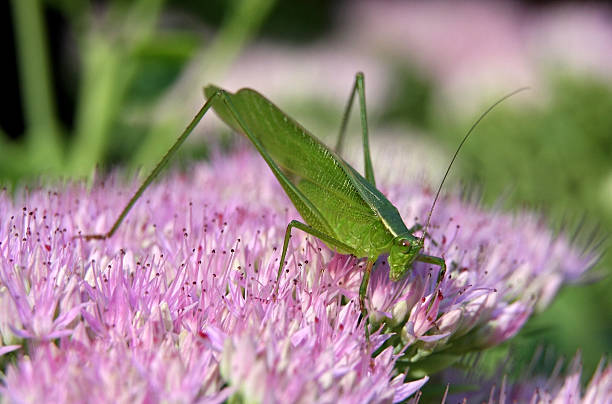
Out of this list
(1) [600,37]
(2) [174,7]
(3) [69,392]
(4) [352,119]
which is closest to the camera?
(3) [69,392]

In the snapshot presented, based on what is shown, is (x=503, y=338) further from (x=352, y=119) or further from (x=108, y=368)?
(x=352, y=119)

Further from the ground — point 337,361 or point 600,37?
point 600,37

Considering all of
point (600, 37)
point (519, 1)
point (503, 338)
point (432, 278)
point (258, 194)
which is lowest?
point (503, 338)

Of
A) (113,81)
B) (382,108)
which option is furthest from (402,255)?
(382,108)

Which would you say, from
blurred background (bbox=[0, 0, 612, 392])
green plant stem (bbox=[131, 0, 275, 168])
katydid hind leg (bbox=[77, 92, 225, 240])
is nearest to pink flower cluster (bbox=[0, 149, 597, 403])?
katydid hind leg (bbox=[77, 92, 225, 240])

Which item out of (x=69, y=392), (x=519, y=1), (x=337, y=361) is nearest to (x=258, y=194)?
(x=337, y=361)

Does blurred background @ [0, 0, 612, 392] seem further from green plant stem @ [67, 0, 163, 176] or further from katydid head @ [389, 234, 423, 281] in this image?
katydid head @ [389, 234, 423, 281]

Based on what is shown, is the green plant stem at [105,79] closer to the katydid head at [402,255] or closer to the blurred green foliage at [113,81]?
the blurred green foliage at [113,81]
